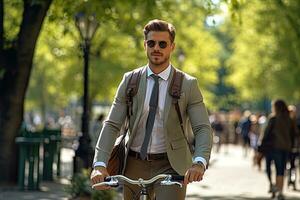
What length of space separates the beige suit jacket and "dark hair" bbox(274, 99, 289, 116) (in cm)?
870

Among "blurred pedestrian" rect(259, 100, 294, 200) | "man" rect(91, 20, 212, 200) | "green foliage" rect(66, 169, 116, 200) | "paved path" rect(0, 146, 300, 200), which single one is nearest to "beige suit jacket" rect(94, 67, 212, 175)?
"man" rect(91, 20, 212, 200)

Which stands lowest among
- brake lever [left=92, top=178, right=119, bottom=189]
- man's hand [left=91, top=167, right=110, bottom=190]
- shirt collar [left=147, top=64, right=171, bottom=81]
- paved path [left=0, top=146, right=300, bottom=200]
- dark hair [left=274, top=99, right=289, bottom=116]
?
paved path [left=0, top=146, right=300, bottom=200]

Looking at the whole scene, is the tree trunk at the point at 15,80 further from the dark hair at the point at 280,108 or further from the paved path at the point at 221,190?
the dark hair at the point at 280,108

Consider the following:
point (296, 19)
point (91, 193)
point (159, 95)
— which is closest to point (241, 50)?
point (296, 19)

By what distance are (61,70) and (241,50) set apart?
11018mm

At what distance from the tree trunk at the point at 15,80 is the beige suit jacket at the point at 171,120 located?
32.8 feet

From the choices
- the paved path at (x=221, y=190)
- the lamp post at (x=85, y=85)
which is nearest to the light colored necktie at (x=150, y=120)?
the paved path at (x=221, y=190)

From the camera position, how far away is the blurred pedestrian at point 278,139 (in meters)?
13.9

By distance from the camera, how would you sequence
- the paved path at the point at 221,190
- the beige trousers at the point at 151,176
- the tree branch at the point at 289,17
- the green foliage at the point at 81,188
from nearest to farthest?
the beige trousers at the point at 151,176 → the green foliage at the point at 81,188 → the paved path at the point at 221,190 → the tree branch at the point at 289,17

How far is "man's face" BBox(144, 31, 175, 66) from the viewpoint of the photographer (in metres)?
5.27

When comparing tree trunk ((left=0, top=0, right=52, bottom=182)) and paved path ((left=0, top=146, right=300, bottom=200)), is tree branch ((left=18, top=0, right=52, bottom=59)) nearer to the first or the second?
tree trunk ((left=0, top=0, right=52, bottom=182))

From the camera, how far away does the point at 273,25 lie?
31016 mm

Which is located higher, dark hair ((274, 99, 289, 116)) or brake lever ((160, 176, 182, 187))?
dark hair ((274, 99, 289, 116))

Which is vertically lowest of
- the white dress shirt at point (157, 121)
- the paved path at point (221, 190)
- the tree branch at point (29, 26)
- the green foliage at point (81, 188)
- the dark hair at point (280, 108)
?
the paved path at point (221, 190)
